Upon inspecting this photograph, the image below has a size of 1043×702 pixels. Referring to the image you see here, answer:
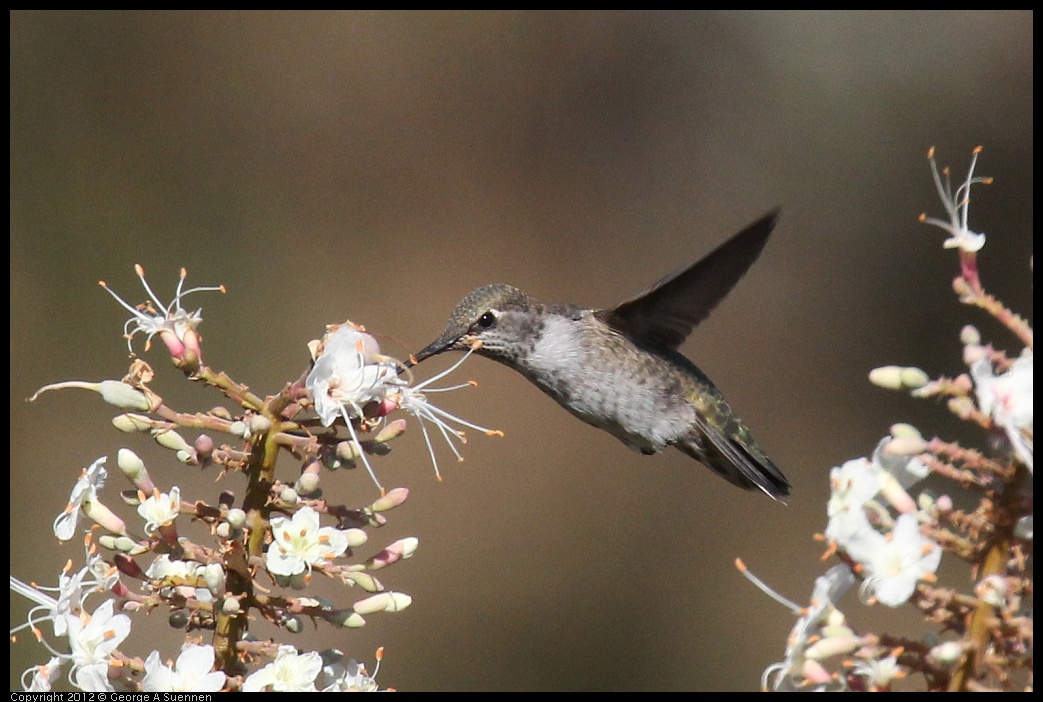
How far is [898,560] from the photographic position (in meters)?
1.50

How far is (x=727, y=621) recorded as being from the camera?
673 cm

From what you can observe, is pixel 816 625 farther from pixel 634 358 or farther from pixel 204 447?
pixel 634 358

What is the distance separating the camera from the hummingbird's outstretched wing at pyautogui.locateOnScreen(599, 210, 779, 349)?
2648 millimetres

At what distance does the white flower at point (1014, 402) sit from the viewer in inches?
55.4

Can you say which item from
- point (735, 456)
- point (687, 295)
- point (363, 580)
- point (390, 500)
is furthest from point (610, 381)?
point (363, 580)

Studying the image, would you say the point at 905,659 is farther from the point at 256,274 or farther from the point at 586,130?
the point at 586,130

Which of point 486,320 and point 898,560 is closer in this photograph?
point 898,560

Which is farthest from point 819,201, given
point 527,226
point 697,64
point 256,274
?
point 256,274

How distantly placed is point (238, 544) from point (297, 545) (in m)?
0.10

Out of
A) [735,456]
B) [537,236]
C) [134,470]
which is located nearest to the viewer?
[134,470]

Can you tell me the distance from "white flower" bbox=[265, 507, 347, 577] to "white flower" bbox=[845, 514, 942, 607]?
85 centimetres

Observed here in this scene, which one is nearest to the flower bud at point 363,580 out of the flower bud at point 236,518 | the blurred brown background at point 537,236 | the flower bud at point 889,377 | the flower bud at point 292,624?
the flower bud at point 292,624

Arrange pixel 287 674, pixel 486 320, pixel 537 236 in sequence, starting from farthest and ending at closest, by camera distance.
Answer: pixel 537 236
pixel 486 320
pixel 287 674

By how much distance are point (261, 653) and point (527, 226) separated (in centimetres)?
593
